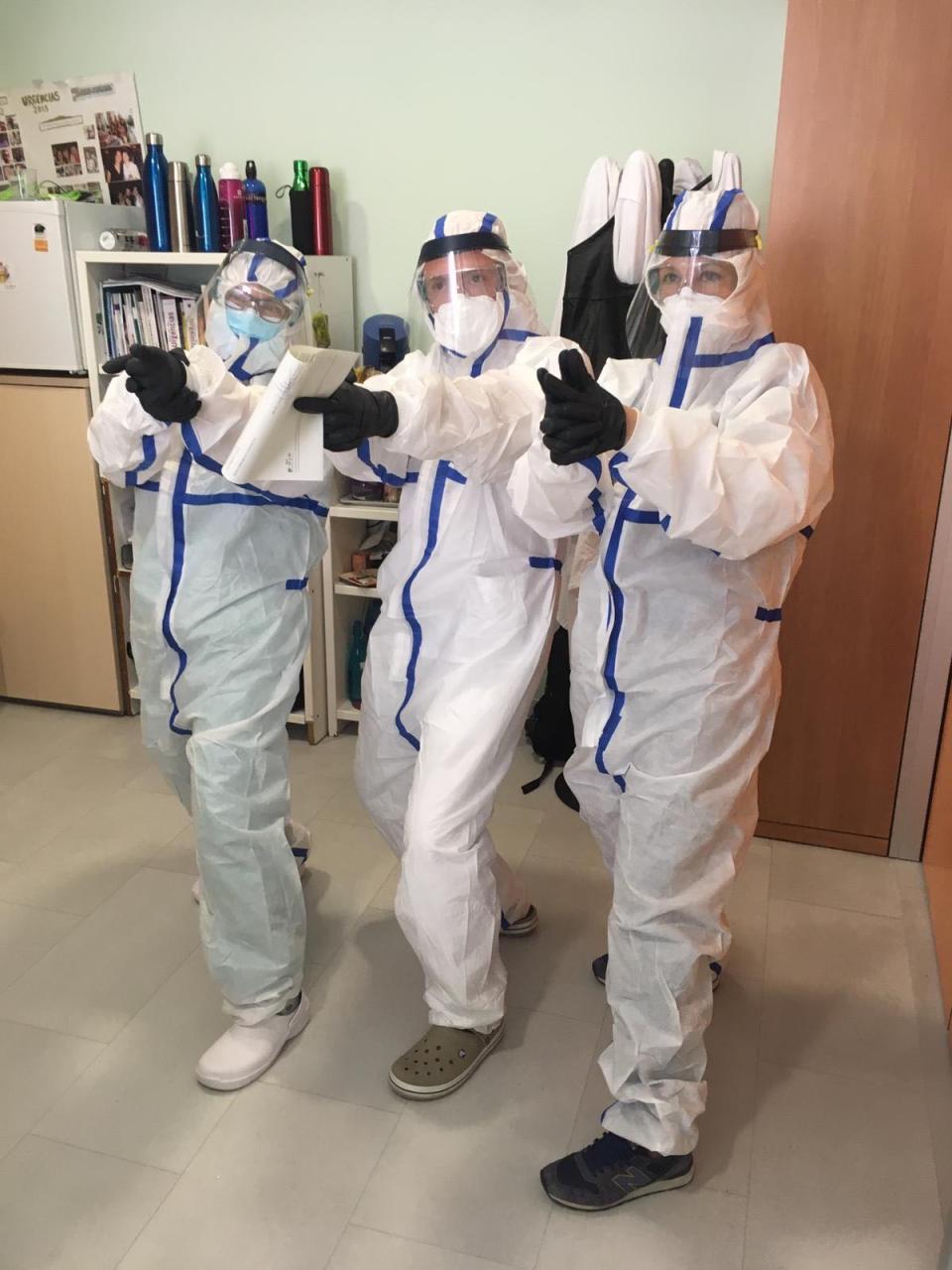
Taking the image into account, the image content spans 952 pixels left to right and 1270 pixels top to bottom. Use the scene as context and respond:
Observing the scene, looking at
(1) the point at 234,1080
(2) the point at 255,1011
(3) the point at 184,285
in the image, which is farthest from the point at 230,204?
(1) the point at 234,1080

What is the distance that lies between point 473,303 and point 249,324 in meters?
0.39

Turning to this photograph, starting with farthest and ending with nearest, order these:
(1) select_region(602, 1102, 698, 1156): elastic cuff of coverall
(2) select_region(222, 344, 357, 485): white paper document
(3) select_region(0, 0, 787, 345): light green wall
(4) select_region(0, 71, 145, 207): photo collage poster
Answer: (4) select_region(0, 71, 145, 207): photo collage poster → (3) select_region(0, 0, 787, 345): light green wall → (1) select_region(602, 1102, 698, 1156): elastic cuff of coverall → (2) select_region(222, 344, 357, 485): white paper document

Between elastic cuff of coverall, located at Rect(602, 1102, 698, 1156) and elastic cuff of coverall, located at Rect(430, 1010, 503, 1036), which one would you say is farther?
elastic cuff of coverall, located at Rect(430, 1010, 503, 1036)

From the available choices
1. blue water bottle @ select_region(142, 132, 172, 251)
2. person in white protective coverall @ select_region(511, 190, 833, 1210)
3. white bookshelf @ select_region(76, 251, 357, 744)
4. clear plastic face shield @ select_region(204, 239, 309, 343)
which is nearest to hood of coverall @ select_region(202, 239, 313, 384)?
clear plastic face shield @ select_region(204, 239, 309, 343)

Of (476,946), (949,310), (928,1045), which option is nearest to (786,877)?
(928,1045)

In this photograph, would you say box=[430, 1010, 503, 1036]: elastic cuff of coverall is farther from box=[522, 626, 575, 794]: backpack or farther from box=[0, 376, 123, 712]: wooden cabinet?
box=[0, 376, 123, 712]: wooden cabinet

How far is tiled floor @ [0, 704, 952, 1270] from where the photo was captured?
4.86ft

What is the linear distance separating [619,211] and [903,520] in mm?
993

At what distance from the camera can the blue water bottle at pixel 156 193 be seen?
2744 mm

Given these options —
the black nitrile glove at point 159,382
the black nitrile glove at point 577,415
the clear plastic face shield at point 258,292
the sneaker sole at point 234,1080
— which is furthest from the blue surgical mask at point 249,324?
the sneaker sole at point 234,1080

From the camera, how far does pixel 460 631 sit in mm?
1754

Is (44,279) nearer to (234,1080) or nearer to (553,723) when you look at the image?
(553,723)

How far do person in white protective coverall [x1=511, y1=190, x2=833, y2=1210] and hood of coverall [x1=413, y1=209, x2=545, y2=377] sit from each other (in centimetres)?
29

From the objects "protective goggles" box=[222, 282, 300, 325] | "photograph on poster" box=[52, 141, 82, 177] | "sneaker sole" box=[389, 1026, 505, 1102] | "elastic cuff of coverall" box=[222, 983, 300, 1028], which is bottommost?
"sneaker sole" box=[389, 1026, 505, 1102]
